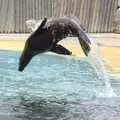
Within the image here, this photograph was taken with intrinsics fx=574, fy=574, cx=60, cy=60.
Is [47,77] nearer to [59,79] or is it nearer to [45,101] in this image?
[59,79]

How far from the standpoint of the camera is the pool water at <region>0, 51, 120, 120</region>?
8.41 m

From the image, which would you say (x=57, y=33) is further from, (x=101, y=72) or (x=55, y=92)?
(x=101, y=72)

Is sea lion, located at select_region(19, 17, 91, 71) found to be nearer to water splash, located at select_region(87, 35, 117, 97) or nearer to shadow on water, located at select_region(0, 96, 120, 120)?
water splash, located at select_region(87, 35, 117, 97)

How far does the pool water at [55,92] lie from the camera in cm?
841

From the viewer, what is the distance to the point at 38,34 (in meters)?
9.37

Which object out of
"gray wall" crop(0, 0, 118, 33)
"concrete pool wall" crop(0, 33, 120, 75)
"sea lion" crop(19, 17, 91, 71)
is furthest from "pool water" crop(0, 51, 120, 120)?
"gray wall" crop(0, 0, 118, 33)

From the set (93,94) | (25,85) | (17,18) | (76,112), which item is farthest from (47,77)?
(17,18)

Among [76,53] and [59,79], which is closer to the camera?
[59,79]

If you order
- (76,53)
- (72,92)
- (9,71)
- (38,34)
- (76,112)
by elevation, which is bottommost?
(76,53)

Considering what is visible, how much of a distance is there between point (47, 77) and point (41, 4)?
27.6ft

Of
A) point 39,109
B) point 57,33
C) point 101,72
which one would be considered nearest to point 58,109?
point 39,109

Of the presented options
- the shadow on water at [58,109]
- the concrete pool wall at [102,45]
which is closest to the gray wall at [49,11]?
the concrete pool wall at [102,45]

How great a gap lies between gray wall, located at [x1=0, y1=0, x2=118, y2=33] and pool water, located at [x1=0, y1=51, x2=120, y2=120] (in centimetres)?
562

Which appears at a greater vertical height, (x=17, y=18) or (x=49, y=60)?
(x=49, y=60)
